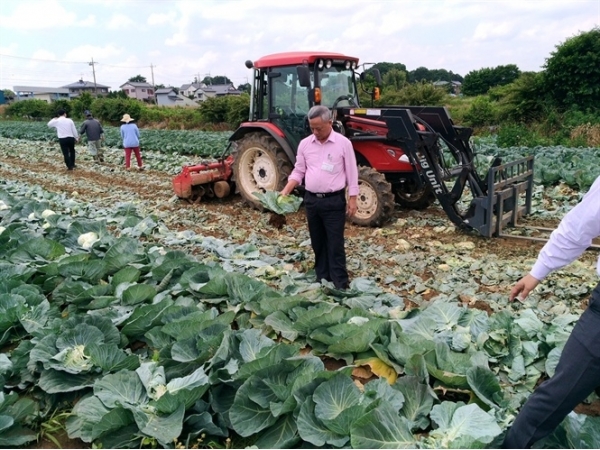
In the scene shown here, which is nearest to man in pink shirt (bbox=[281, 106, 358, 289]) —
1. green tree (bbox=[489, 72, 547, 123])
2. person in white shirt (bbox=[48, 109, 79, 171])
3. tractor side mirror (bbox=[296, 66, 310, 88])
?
tractor side mirror (bbox=[296, 66, 310, 88])

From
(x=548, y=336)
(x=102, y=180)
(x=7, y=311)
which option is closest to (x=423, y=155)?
(x=548, y=336)

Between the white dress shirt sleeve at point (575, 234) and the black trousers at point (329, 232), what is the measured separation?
2.57 m

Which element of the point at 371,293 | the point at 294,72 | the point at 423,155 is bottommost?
the point at 371,293

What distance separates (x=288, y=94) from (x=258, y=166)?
126cm

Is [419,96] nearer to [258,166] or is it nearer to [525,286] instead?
[258,166]

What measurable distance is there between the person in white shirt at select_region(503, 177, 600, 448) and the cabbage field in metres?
0.16

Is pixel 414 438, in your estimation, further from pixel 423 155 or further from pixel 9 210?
Result: pixel 9 210

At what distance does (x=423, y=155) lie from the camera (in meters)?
6.37

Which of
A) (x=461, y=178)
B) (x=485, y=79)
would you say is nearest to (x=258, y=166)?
(x=461, y=178)

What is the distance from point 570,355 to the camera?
78.5 inches

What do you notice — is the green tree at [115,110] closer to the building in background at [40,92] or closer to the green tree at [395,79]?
the green tree at [395,79]

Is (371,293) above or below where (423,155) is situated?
below

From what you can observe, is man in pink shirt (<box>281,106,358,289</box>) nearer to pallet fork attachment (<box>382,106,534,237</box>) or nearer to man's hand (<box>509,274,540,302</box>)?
pallet fork attachment (<box>382,106,534,237</box>)

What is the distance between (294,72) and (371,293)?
14.0ft
